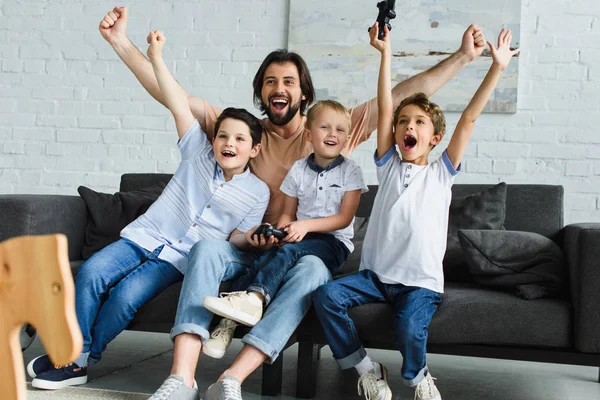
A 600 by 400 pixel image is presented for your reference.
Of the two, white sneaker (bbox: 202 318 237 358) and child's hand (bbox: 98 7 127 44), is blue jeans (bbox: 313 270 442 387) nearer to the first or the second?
white sneaker (bbox: 202 318 237 358)

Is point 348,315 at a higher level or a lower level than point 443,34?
lower

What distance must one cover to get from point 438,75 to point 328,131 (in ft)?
1.47

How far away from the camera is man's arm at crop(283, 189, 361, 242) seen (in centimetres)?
211

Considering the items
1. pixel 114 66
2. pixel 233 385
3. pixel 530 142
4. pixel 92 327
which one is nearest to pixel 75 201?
pixel 92 327

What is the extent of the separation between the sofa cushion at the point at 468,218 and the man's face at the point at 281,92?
0.69 meters

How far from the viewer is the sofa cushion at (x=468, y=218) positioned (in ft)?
7.97

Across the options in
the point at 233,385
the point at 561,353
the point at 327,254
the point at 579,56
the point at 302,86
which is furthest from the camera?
the point at 579,56

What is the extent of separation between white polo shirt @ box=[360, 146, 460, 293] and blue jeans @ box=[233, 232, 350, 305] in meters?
0.11

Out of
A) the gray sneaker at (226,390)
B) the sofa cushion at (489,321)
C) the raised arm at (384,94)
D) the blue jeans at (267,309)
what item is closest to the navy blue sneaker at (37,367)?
the blue jeans at (267,309)

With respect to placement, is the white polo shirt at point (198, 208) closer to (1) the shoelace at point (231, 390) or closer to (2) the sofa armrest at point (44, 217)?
(2) the sofa armrest at point (44, 217)

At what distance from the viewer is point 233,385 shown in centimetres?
180

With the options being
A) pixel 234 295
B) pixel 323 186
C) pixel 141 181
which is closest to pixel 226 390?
pixel 234 295

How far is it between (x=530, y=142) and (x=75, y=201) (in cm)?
212

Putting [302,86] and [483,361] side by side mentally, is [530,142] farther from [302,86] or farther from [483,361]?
[302,86]
